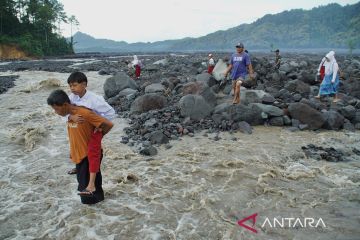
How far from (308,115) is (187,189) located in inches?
208

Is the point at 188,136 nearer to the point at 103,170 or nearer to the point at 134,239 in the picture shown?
the point at 103,170

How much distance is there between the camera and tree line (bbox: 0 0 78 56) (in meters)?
48.8

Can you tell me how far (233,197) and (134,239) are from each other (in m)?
1.99

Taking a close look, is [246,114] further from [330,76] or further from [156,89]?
[156,89]

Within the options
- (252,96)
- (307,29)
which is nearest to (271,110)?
(252,96)

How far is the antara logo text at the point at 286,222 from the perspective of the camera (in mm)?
4668

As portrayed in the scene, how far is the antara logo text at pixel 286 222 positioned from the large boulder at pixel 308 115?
16.4ft

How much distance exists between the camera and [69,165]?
23.2 ft

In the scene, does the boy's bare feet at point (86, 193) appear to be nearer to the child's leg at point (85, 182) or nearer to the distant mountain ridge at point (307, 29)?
the child's leg at point (85, 182)

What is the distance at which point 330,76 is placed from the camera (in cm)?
1141

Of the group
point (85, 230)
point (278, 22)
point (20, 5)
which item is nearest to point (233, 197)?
point (85, 230)

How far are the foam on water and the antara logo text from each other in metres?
0.09

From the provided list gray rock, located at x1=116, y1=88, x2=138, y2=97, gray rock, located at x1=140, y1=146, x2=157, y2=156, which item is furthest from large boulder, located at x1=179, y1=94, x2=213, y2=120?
gray rock, located at x1=116, y1=88, x2=138, y2=97

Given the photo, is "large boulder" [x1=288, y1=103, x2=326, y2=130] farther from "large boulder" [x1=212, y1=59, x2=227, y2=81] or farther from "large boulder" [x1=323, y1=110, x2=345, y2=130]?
"large boulder" [x1=212, y1=59, x2=227, y2=81]
